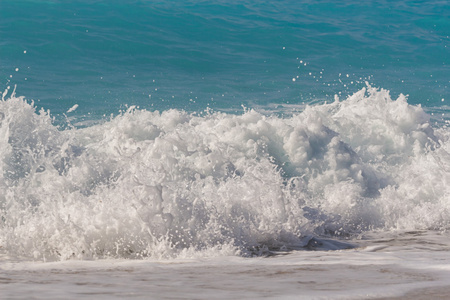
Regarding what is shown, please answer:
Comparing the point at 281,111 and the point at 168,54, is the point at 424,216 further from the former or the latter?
the point at 168,54

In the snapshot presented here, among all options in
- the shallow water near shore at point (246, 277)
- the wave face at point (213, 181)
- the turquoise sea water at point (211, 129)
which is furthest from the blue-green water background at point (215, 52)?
the shallow water near shore at point (246, 277)

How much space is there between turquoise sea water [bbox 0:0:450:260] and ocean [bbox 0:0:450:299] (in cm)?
3

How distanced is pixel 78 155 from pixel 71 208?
223 cm

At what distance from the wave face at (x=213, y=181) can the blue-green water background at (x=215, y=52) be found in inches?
147

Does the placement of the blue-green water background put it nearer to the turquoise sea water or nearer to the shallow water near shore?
the turquoise sea water

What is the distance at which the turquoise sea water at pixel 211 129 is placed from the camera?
4.88m

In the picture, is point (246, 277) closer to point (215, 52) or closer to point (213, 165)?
point (213, 165)

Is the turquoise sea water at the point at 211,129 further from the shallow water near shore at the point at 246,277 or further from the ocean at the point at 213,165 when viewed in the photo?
the shallow water near shore at the point at 246,277

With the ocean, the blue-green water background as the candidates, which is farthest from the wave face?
the blue-green water background

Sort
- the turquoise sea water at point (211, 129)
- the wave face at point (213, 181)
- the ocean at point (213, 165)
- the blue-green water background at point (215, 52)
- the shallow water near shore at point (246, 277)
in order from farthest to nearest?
the blue-green water background at point (215, 52)
the turquoise sea water at point (211, 129)
the wave face at point (213, 181)
the ocean at point (213, 165)
the shallow water near shore at point (246, 277)

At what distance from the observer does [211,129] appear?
8.44 metres

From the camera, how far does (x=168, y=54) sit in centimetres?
1639

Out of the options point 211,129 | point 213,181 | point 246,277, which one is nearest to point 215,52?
point 211,129

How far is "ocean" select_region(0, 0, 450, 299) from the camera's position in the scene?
3.61 metres
